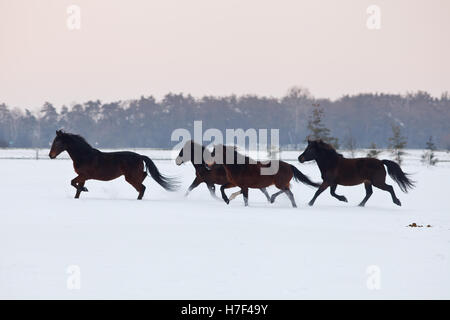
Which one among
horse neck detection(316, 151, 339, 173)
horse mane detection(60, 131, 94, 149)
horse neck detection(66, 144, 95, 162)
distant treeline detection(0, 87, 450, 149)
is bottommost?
distant treeline detection(0, 87, 450, 149)

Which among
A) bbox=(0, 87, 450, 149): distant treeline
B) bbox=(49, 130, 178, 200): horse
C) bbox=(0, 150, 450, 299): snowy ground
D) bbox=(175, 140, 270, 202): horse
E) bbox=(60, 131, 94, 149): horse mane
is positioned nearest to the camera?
bbox=(0, 150, 450, 299): snowy ground

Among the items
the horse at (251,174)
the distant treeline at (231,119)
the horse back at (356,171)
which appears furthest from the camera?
the distant treeline at (231,119)

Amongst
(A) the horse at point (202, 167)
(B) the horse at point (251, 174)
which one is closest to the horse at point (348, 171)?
(B) the horse at point (251, 174)

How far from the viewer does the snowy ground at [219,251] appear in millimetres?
5238

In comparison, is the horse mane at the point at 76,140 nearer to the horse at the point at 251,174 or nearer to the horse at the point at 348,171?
the horse at the point at 251,174

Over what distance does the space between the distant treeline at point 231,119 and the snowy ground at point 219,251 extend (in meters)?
66.6

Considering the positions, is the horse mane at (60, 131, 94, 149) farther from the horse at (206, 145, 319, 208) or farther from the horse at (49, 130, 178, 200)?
the horse at (206, 145, 319, 208)

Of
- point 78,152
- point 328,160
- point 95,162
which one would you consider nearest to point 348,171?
point 328,160

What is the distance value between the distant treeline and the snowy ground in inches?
2621

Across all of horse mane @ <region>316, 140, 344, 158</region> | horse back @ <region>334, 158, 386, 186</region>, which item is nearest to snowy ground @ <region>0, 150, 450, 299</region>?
horse back @ <region>334, 158, 386, 186</region>

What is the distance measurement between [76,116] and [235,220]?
7779 cm

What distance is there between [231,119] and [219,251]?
77604mm

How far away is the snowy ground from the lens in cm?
524
